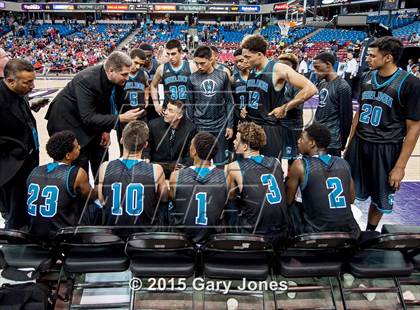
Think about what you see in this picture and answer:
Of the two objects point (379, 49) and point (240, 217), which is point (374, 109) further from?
point (240, 217)

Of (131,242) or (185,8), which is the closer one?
(131,242)

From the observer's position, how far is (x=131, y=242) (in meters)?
2.21

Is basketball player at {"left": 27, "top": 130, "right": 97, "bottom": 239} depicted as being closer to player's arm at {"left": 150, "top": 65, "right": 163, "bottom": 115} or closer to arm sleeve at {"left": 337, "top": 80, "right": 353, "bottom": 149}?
player's arm at {"left": 150, "top": 65, "right": 163, "bottom": 115}

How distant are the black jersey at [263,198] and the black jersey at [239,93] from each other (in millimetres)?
1651

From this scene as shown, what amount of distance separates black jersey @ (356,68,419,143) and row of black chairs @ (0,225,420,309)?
1.01m

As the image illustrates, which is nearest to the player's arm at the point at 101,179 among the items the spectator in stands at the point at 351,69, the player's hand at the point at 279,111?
the player's hand at the point at 279,111

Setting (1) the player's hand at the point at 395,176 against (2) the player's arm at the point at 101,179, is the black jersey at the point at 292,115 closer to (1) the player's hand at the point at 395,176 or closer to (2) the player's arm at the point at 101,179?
(1) the player's hand at the point at 395,176

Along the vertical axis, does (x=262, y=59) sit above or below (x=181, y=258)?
above

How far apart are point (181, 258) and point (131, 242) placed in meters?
0.34

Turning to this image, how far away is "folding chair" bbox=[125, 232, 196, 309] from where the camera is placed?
2096 millimetres

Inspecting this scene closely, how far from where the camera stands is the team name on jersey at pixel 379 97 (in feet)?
9.46

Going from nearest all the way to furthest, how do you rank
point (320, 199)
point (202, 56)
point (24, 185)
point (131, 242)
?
point (131, 242), point (320, 199), point (24, 185), point (202, 56)

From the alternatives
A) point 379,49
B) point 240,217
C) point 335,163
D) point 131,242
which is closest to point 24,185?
point 131,242

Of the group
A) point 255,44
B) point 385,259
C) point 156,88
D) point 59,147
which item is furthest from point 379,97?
point 156,88
